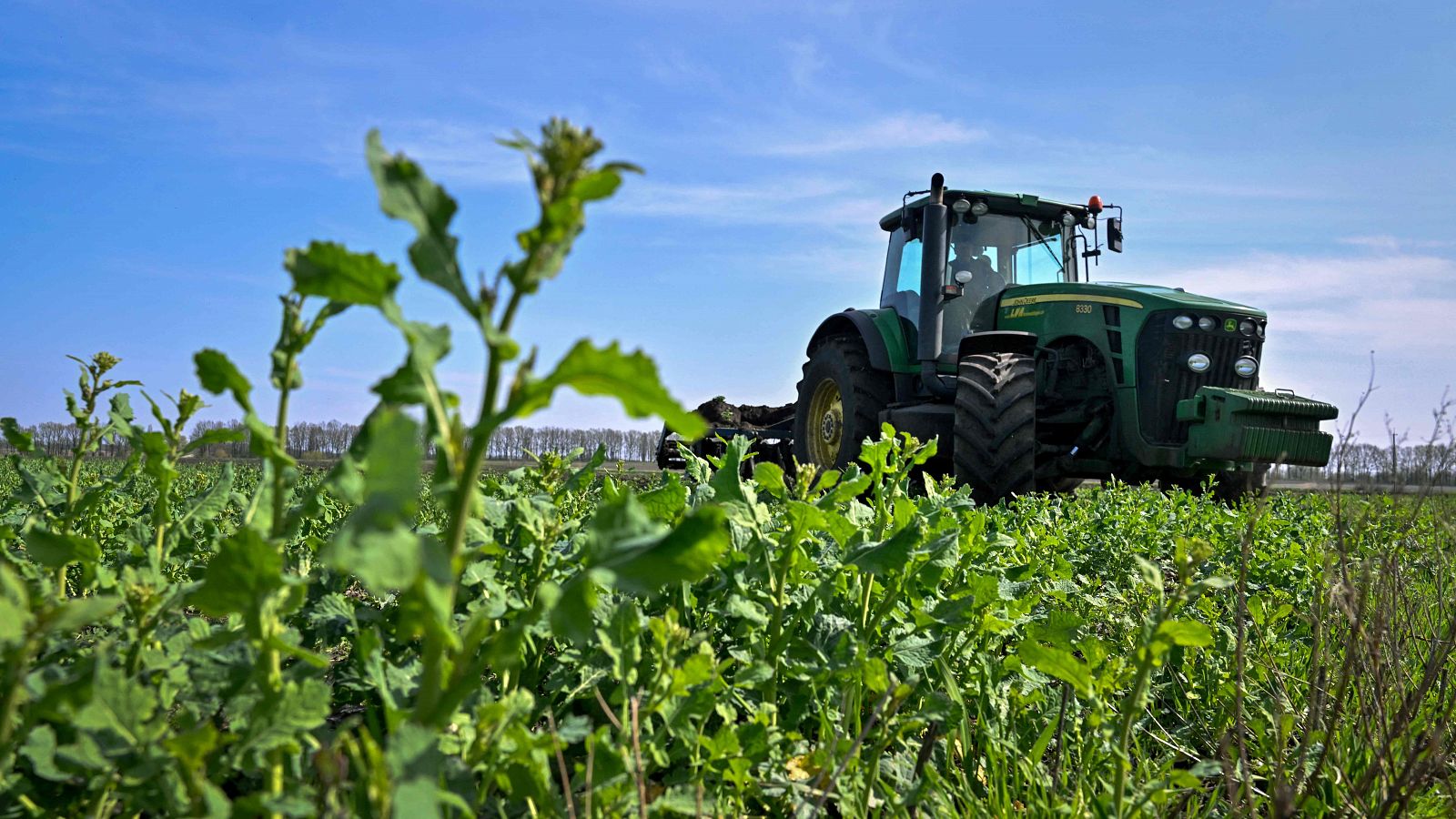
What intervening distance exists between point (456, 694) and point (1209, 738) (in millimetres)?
2257

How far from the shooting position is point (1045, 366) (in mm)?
7668

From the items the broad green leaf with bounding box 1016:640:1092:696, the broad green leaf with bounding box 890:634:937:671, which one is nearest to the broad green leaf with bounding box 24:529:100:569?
the broad green leaf with bounding box 890:634:937:671

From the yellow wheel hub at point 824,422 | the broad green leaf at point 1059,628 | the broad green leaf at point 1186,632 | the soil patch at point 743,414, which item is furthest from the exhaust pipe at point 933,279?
the broad green leaf at point 1186,632

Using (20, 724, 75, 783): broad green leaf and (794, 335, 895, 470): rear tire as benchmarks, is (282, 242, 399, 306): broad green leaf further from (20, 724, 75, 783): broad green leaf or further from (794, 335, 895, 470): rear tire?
(794, 335, 895, 470): rear tire

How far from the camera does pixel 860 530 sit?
6.10 feet

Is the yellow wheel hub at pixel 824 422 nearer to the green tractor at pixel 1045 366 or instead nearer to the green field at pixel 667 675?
the green tractor at pixel 1045 366

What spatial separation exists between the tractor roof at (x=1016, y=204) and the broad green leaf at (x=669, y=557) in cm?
750

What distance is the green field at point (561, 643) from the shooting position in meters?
0.81

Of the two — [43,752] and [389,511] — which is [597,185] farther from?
[43,752]

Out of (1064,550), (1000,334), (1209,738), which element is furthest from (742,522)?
(1000,334)

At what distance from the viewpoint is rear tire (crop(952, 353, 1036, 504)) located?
639cm

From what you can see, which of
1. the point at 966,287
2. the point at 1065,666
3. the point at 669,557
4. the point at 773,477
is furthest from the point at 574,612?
the point at 966,287

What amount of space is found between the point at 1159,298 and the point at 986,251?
1.54 meters

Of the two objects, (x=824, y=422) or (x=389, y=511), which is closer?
(x=389, y=511)
